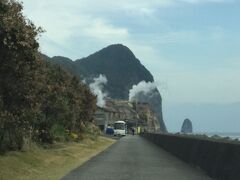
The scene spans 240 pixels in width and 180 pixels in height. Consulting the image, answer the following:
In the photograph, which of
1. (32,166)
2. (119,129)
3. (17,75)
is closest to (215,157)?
(32,166)

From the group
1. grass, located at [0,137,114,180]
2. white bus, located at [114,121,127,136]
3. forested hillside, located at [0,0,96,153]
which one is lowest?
grass, located at [0,137,114,180]

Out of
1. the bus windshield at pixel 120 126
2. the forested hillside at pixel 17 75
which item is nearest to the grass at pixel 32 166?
the forested hillside at pixel 17 75

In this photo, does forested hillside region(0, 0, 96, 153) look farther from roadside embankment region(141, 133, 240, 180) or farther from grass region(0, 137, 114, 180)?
roadside embankment region(141, 133, 240, 180)

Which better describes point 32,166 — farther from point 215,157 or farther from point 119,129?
point 119,129

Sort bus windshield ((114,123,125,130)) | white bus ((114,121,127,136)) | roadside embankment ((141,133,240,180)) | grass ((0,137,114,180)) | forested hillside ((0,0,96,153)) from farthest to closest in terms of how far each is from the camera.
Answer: bus windshield ((114,123,125,130)) → white bus ((114,121,127,136)) → grass ((0,137,114,180)) → forested hillside ((0,0,96,153)) → roadside embankment ((141,133,240,180))

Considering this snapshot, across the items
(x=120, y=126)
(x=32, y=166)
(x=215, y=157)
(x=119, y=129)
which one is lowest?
(x=32, y=166)

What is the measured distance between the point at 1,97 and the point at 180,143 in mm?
16097

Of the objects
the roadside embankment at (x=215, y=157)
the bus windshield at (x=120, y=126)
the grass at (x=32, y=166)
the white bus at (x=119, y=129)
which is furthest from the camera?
the bus windshield at (x=120, y=126)

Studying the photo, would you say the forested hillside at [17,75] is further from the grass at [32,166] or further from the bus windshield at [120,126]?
the bus windshield at [120,126]

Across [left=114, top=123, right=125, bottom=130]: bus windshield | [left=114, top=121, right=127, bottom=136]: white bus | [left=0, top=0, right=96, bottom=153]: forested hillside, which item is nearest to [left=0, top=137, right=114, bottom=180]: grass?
[left=0, top=0, right=96, bottom=153]: forested hillside

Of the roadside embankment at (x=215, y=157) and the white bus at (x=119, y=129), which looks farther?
the white bus at (x=119, y=129)

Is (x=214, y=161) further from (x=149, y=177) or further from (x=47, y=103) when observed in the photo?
(x=47, y=103)

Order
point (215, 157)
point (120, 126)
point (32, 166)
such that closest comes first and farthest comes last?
point (215, 157), point (32, 166), point (120, 126)

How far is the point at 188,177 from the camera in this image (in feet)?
59.7
